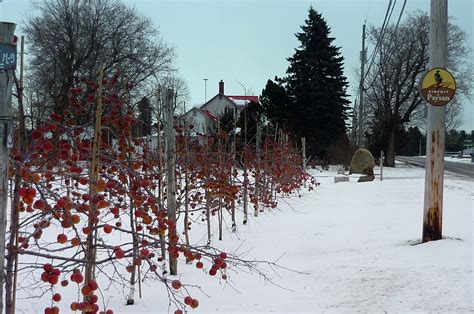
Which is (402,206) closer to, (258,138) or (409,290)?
(258,138)

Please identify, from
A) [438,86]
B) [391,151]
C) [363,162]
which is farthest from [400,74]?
→ [438,86]

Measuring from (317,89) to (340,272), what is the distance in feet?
95.6

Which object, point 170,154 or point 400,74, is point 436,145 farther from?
point 400,74

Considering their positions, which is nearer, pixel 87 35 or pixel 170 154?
pixel 170 154

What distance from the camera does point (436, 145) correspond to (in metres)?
6.24

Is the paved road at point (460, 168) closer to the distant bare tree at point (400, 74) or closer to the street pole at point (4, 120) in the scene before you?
the distant bare tree at point (400, 74)

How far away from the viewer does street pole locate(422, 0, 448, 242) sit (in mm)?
6207

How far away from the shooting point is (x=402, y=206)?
426 inches

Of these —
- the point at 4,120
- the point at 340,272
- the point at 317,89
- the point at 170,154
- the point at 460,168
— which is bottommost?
the point at 340,272

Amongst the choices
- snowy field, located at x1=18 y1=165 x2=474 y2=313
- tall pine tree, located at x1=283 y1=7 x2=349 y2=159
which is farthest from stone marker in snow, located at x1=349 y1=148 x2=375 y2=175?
snowy field, located at x1=18 y1=165 x2=474 y2=313

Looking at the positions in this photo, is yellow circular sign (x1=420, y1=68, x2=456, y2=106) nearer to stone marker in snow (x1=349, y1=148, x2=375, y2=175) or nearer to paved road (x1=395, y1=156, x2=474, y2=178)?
stone marker in snow (x1=349, y1=148, x2=375, y2=175)

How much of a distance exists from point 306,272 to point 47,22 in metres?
30.2

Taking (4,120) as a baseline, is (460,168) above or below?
below

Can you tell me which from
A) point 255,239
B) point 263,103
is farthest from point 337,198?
point 263,103
